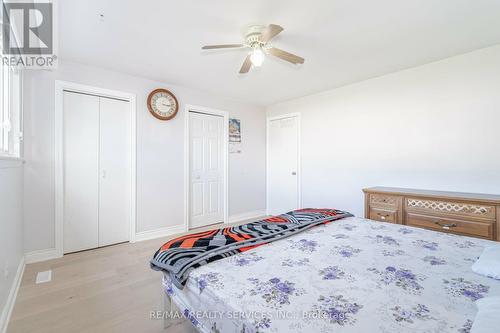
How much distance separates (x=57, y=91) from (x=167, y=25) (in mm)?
1728

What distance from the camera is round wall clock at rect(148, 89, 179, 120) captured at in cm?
331

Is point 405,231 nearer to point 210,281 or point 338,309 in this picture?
point 338,309

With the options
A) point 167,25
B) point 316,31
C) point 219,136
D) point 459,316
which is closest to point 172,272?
point 459,316

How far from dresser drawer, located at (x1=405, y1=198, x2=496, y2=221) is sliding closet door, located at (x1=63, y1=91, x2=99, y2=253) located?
3903mm

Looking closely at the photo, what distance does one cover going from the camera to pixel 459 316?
825 millimetres

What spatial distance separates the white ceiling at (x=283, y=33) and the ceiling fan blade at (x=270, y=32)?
15cm

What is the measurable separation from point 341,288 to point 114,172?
313cm

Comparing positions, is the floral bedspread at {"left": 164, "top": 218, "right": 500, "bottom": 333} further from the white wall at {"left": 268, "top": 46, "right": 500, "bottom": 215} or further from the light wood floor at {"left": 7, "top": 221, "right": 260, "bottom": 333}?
the white wall at {"left": 268, "top": 46, "right": 500, "bottom": 215}

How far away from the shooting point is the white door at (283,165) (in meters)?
4.29

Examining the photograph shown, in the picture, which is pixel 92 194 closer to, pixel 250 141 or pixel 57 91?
pixel 57 91

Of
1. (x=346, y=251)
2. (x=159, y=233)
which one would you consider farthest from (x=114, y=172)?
(x=346, y=251)

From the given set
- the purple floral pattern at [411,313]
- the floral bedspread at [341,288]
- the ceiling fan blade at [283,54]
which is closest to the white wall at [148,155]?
the ceiling fan blade at [283,54]

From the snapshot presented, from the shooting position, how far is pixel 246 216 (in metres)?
4.52

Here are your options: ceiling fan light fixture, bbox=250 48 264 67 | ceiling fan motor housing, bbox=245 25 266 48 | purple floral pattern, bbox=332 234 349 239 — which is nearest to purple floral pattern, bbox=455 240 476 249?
purple floral pattern, bbox=332 234 349 239
